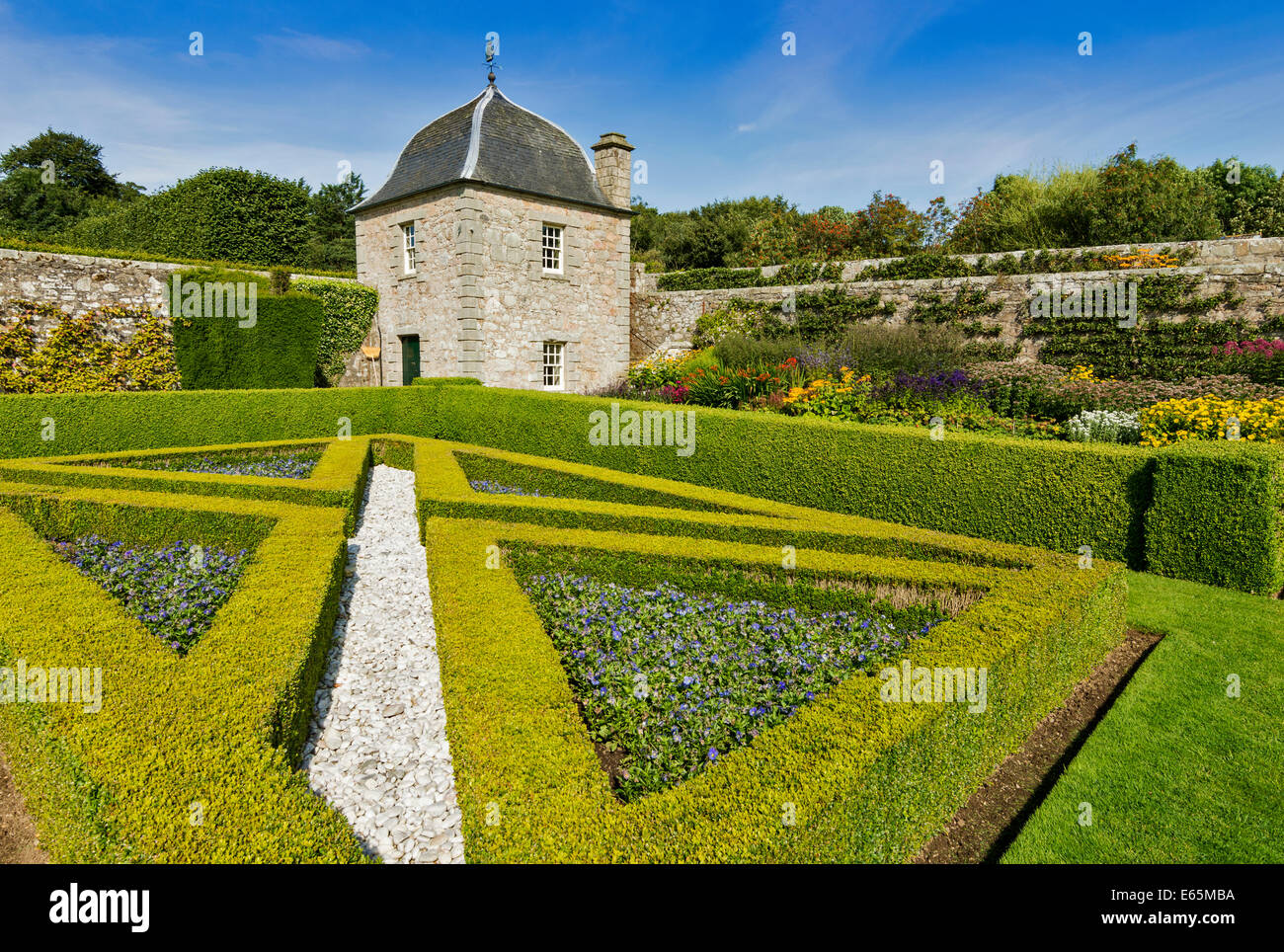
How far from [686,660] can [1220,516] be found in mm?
5117

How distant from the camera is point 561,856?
2.33 metres

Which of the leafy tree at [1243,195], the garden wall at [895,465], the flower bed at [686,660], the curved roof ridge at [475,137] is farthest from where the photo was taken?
the leafy tree at [1243,195]

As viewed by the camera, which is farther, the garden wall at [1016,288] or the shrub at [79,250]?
the shrub at [79,250]

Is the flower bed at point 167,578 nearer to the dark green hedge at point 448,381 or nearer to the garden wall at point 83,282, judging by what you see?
the dark green hedge at point 448,381

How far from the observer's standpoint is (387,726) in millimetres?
4102

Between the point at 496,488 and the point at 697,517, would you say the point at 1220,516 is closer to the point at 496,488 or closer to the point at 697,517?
the point at 697,517

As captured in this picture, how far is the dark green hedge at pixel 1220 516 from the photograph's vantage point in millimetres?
5812

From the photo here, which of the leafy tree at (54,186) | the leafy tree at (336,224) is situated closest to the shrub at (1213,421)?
the leafy tree at (336,224)

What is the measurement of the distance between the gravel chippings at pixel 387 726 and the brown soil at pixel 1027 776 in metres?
2.33

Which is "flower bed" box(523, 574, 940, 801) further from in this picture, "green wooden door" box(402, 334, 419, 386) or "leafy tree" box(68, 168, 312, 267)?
"leafy tree" box(68, 168, 312, 267)

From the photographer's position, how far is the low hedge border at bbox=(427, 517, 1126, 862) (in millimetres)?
2432

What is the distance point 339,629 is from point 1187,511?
289 inches
